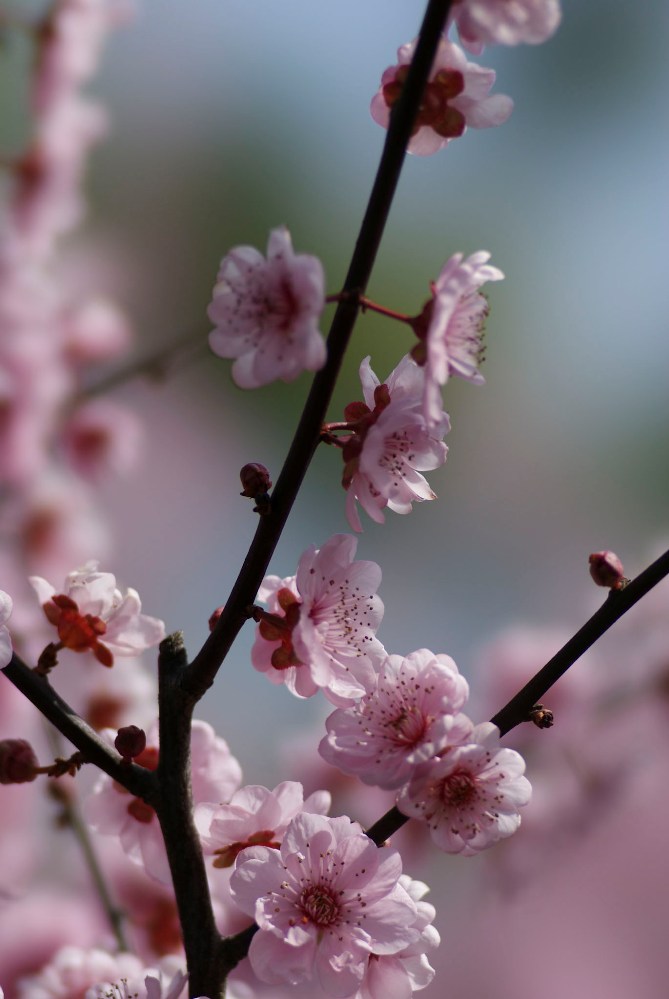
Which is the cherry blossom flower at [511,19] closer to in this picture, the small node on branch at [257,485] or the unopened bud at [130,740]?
the small node on branch at [257,485]

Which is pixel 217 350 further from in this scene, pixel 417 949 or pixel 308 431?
pixel 417 949

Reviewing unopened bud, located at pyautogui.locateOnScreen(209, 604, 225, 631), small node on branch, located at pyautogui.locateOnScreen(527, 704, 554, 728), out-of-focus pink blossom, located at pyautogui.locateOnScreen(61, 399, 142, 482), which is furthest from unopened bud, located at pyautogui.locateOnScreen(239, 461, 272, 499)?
out-of-focus pink blossom, located at pyautogui.locateOnScreen(61, 399, 142, 482)

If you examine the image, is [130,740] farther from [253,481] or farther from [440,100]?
[440,100]

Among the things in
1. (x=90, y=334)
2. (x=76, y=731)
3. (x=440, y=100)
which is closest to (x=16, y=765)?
(x=76, y=731)

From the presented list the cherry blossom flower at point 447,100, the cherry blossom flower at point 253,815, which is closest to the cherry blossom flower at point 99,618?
the cherry blossom flower at point 253,815

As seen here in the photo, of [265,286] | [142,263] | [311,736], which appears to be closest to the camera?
[265,286]

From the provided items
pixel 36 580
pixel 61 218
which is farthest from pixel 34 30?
pixel 36 580
